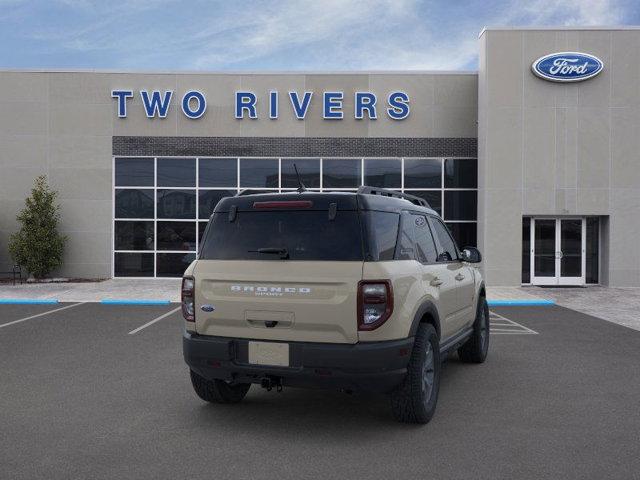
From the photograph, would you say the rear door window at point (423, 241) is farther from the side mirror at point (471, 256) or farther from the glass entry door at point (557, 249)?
the glass entry door at point (557, 249)

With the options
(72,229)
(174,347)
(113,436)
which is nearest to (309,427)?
(113,436)

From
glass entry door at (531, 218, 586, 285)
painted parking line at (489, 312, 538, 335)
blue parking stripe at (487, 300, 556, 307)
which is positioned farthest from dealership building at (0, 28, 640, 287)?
painted parking line at (489, 312, 538, 335)

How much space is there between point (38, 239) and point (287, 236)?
15.5 m

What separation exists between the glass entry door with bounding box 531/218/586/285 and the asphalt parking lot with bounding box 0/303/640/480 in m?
10.1

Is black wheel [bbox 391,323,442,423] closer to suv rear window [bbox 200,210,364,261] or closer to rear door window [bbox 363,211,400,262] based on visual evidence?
rear door window [bbox 363,211,400,262]

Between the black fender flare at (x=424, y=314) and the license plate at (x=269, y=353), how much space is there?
991 mm

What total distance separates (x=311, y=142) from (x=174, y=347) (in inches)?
462

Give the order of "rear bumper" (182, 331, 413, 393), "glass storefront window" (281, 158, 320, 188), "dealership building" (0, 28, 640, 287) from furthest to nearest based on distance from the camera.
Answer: "glass storefront window" (281, 158, 320, 188)
"dealership building" (0, 28, 640, 287)
"rear bumper" (182, 331, 413, 393)

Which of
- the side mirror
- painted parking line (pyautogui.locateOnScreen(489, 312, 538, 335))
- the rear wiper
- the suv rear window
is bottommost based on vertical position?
painted parking line (pyautogui.locateOnScreen(489, 312, 538, 335))

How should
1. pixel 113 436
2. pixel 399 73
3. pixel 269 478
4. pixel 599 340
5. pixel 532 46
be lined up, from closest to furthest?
pixel 269 478, pixel 113 436, pixel 599 340, pixel 532 46, pixel 399 73

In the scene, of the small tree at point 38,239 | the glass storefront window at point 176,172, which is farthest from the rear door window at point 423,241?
the small tree at point 38,239

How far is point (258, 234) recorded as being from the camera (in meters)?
4.82

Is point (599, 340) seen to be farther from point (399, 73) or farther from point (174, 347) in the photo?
point (399, 73)

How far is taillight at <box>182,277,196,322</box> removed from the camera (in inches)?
190
